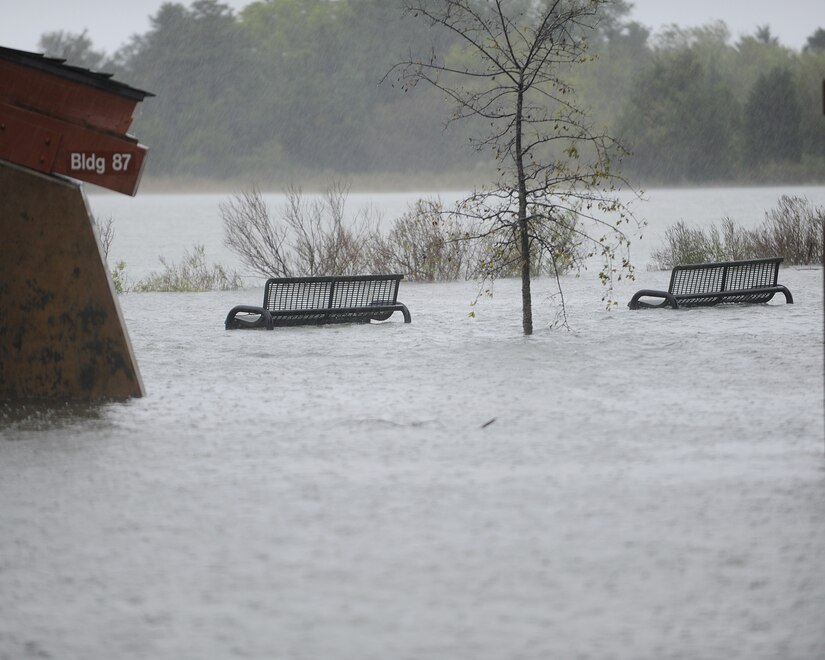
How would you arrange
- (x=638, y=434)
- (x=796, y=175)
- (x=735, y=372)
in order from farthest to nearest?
(x=796, y=175) < (x=735, y=372) < (x=638, y=434)

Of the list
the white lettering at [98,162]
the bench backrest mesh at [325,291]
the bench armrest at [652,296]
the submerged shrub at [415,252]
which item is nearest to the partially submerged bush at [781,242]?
the submerged shrub at [415,252]

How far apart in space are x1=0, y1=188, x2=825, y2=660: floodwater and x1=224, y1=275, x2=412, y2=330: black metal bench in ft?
9.86

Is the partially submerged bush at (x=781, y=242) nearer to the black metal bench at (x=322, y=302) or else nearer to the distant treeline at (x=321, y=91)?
the black metal bench at (x=322, y=302)

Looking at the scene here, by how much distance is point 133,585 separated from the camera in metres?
5.51

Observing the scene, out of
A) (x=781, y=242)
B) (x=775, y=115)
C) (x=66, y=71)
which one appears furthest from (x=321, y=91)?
(x=66, y=71)

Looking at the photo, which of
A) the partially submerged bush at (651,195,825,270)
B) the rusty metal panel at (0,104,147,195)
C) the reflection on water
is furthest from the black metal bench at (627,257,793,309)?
the reflection on water

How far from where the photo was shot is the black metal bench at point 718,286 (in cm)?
1795

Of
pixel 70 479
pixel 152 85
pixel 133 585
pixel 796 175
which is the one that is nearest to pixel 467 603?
pixel 133 585

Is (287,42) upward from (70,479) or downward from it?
upward

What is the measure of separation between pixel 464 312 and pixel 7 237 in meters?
9.20

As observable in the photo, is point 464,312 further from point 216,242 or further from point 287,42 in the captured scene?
point 287,42

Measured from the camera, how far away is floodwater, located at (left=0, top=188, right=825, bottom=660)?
4.93 meters

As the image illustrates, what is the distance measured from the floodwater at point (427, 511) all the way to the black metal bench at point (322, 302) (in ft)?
9.86

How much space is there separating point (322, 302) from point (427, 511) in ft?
32.7
